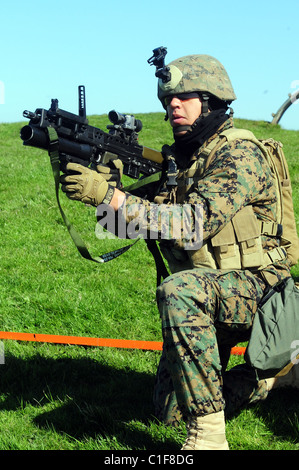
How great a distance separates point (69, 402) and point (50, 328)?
166 cm

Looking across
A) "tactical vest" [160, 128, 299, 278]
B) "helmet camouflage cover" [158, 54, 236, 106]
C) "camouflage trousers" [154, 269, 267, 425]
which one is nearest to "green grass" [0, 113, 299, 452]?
"camouflage trousers" [154, 269, 267, 425]

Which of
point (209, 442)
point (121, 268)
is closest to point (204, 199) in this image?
point (209, 442)

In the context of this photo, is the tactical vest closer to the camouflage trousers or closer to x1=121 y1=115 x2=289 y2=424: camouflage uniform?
x1=121 y1=115 x2=289 y2=424: camouflage uniform

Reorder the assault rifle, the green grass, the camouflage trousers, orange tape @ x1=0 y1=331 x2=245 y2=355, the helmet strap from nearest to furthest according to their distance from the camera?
the camouflage trousers
the assault rifle
the green grass
the helmet strap
orange tape @ x1=0 y1=331 x2=245 y2=355

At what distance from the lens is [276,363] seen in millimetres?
3836

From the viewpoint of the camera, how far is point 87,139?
14.1ft

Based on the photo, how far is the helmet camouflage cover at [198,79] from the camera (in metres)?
4.51

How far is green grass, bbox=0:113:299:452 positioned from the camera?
416 cm

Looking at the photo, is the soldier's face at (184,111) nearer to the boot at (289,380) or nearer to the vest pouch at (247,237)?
the vest pouch at (247,237)

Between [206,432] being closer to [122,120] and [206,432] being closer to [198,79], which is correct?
[122,120]

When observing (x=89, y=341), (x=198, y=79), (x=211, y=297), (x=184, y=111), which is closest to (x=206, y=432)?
(x=211, y=297)

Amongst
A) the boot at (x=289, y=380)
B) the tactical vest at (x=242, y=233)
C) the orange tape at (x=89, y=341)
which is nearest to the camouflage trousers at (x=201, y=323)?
the tactical vest at (x=242, y=233)

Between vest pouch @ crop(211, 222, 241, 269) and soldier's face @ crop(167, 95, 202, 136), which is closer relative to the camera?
vest pouch @ crop(211, 222, 241, 269)

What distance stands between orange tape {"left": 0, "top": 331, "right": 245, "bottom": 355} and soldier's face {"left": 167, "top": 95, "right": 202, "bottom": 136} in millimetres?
2188
